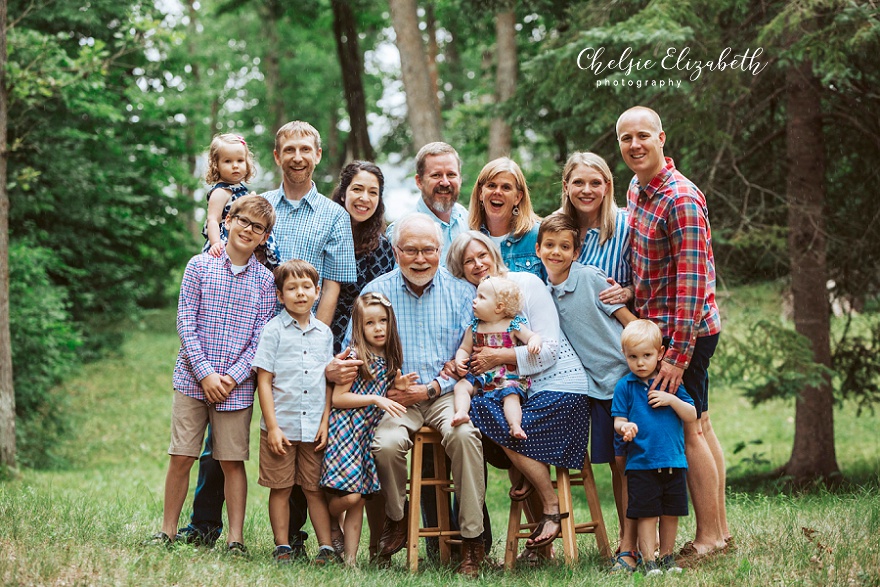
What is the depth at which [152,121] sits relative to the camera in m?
16.5

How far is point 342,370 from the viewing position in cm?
461

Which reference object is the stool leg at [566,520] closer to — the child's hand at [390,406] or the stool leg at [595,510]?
the stool leg at [595,510]

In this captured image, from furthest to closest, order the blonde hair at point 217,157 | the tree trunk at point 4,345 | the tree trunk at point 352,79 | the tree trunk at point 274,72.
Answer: the tree trunk at point 274,72
the tree trunk at point 352,79
the tree trunk at point 4,345
the blonde hair at point 217,157

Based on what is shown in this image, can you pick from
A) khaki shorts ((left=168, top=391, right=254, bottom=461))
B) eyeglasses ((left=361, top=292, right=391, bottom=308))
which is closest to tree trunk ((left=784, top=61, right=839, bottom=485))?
eyeglasses ((left=361, top=292, right=391, bottom=308))

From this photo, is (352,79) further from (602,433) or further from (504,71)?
(602,433)

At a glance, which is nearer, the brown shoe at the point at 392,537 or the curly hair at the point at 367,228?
the brown shoe at the point at 392,537

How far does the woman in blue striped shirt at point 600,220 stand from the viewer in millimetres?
4684

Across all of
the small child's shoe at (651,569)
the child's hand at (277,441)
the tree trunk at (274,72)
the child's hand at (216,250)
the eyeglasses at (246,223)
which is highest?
the tree trunk at (274,72)

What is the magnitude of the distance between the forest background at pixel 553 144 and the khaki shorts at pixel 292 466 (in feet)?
14.4

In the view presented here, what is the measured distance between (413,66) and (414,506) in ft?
27.9

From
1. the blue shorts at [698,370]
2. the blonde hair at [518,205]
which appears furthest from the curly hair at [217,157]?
the blue shorts at [698,370]

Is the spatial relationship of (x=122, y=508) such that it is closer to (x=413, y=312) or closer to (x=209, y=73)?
(x=413, y=312)

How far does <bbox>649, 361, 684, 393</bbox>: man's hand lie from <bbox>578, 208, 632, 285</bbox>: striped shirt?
58 cm

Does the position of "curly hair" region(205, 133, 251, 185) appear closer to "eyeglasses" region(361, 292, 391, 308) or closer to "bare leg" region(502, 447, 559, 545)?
"eyeglasses" region(361, 292, 391, 308)
